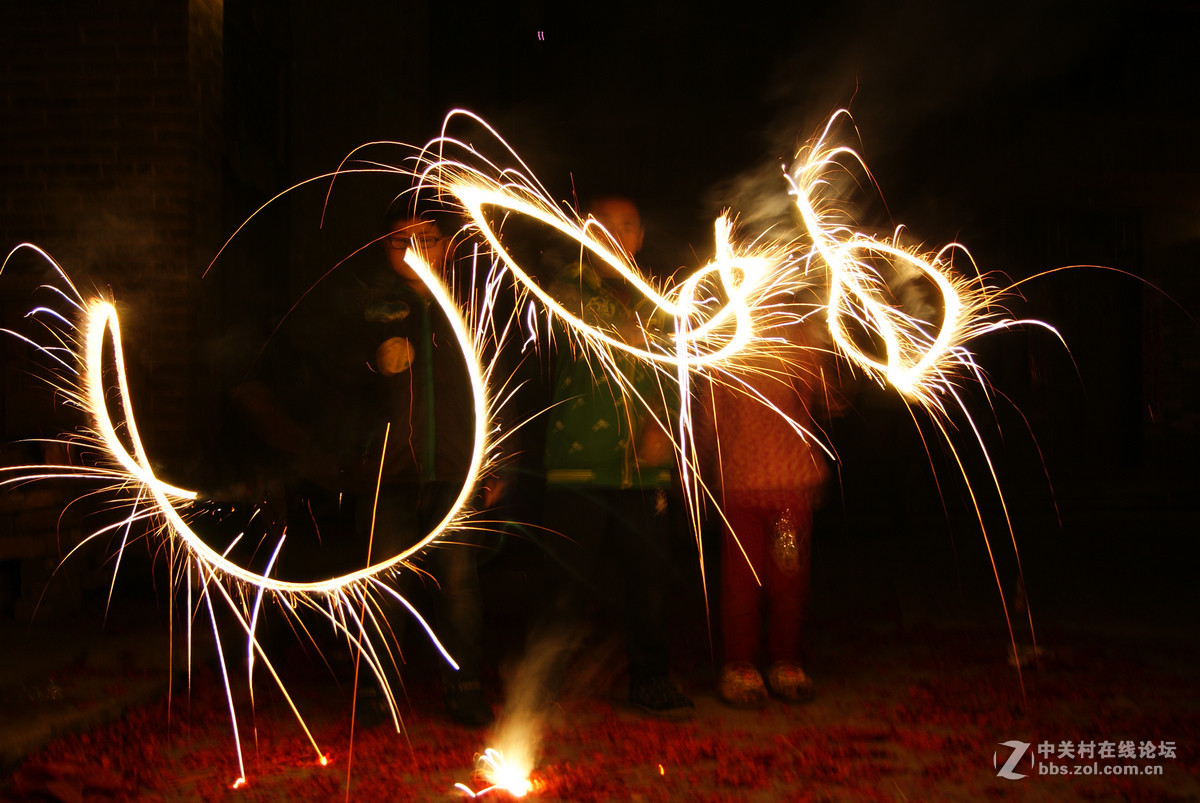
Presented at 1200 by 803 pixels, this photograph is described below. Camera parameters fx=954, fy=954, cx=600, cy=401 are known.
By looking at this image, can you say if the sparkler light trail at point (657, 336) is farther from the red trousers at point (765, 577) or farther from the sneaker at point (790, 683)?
the sneaker at point (790, 683)

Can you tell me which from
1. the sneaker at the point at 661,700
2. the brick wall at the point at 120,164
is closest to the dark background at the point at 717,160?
the brick wall at the point at 120,164

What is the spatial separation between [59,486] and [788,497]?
3.88 m

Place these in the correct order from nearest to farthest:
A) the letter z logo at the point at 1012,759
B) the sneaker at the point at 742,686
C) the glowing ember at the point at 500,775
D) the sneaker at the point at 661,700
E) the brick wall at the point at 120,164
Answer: the glowing ember at the point at 500,775, the letter z logo at the point at 1012,759, the sneaker at the point at 661,700, the sneaker at the point at 742,686, the brick wall at the point at 120,164

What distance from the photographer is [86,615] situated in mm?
4953

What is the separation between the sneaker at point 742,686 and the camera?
3.50 metres

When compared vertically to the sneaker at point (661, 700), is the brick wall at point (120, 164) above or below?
above

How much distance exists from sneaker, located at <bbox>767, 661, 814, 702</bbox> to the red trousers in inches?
1.7

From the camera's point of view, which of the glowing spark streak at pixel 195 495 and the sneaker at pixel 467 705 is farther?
the sneaker at pixel 467 705

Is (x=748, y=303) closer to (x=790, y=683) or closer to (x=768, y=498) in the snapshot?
(x=768, y=498)

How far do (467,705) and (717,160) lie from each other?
7.98 m

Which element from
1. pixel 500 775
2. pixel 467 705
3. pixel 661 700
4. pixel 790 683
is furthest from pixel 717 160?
pixel 500 775

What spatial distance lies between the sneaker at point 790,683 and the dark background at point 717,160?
10.1 ft

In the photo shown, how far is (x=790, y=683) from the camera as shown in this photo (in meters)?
3.56

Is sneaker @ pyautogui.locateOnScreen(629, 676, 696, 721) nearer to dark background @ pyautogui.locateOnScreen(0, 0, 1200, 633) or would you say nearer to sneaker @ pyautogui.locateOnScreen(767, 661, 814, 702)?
sneaker @ pyautogui.locateOnScreen(767, 661, 814, 702)
